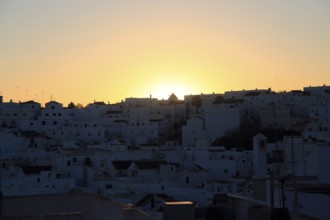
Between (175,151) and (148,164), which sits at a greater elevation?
(175,151)

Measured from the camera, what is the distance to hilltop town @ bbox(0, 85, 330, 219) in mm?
20922

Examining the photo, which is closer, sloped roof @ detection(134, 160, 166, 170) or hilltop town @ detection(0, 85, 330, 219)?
hilltop town @ detection(0, 85, 330, 219)

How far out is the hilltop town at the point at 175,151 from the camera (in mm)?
20922

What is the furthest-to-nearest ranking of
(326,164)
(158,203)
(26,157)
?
(26,157) → (158,203) → (326,164)

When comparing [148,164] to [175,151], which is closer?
[148,164]

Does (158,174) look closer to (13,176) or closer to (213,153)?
(213,153)

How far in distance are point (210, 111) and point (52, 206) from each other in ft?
110

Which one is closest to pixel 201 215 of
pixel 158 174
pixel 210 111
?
pixel 158 174

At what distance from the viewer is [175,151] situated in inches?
1289

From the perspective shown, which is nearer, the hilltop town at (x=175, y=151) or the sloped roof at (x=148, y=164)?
the hilltop town at (x=175, y=151)

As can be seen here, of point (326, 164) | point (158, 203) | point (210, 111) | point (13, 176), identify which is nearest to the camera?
point (326, 164)

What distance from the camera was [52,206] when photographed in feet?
27.5

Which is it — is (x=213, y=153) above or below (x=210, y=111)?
below

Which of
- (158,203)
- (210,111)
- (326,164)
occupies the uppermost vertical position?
(210,111)
